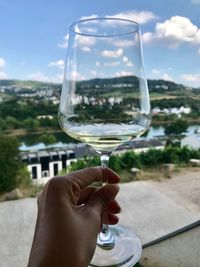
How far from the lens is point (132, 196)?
109cm

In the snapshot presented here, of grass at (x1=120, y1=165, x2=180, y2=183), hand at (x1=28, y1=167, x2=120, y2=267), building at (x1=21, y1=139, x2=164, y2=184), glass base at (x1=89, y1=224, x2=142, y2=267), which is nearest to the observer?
hand at (x1=28, y1=167, x2=120, y2=267)

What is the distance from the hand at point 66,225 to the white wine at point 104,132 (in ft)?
0.12

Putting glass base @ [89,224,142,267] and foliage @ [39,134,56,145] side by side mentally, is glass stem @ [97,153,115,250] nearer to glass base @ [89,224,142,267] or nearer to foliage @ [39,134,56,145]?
glass base @ [89,224,142,267]

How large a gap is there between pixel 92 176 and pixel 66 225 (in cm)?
8

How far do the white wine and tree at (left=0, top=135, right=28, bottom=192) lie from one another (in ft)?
3.59

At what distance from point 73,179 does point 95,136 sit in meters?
0.06

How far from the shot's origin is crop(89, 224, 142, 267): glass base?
45 centimetres

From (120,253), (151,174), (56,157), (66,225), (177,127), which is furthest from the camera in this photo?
(56,157)

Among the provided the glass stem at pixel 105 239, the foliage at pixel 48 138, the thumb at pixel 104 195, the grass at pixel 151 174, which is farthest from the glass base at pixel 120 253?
the foliage at pixel 48 138

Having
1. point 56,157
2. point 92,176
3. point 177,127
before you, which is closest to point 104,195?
point 92,176

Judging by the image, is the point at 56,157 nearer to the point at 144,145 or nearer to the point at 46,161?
the point at 46,161

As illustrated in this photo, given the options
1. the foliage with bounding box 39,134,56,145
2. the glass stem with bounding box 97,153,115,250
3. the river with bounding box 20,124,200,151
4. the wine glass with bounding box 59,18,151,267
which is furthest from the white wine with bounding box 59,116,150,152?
the foliage with bounding box 39,134,56,145

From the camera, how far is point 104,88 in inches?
15.2

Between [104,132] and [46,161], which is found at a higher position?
[104,132]
